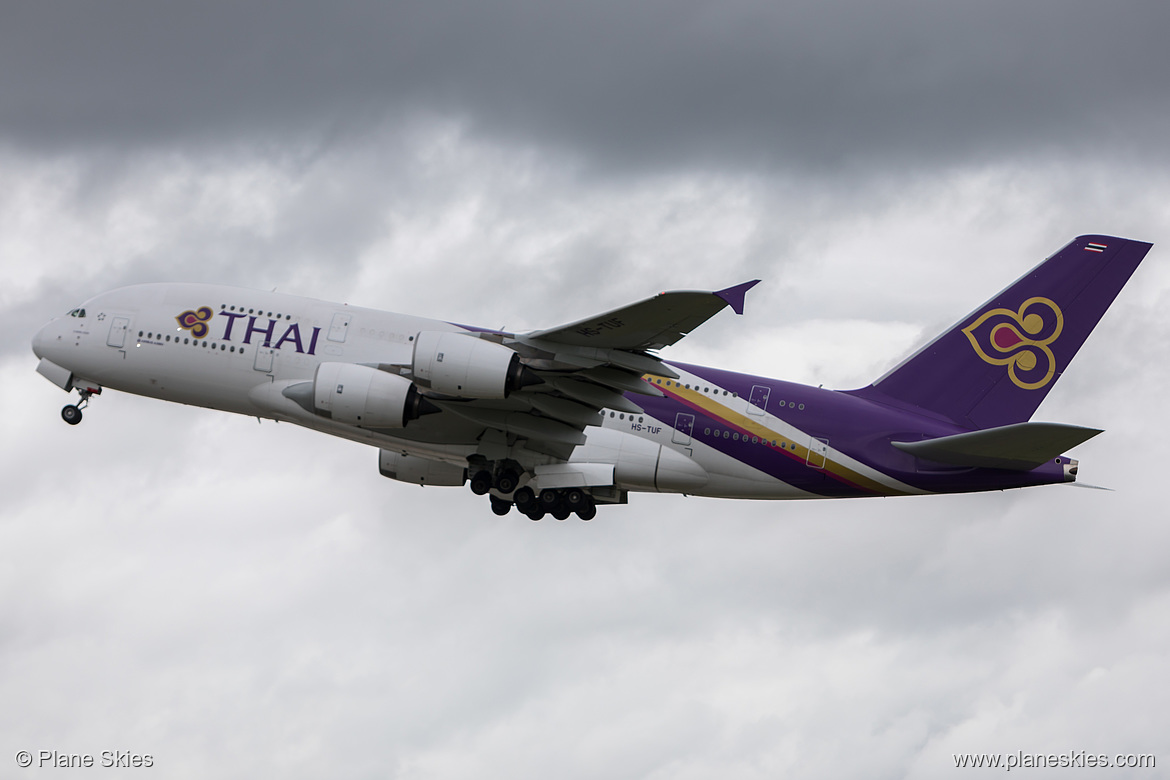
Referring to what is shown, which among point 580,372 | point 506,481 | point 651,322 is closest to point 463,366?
point 580,372

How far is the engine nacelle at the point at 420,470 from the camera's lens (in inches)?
1677

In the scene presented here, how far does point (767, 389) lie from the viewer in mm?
38812

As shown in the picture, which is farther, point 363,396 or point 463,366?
point 363,396

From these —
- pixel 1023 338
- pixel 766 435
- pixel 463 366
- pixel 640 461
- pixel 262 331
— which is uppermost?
pixel 262 331

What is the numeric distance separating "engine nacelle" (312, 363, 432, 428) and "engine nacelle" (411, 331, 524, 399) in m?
1.50

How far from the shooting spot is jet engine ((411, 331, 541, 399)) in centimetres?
3397

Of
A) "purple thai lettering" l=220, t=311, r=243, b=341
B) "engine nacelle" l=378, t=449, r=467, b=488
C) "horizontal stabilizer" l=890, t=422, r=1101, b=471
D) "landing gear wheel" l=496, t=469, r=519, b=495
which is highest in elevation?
"purple thai lettering" l=220, t=311, r=243, b=341

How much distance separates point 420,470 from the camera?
4284 centimetres

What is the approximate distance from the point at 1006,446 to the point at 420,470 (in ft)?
61.7

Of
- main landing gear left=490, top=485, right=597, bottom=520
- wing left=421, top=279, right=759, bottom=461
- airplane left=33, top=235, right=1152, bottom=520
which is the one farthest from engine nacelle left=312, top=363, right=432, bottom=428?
main landing gear left=490, top=485, right=597, bottom=520

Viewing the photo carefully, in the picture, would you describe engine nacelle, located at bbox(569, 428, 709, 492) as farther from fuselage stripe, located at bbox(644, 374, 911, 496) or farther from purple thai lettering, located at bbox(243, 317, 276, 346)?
purple thai lettering, located at bbox(243, 317, 276, 346)

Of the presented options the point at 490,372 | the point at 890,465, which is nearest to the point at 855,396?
the point at 890,465

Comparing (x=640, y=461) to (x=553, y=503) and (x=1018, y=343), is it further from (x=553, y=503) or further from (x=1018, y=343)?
(x=1018, y=343)

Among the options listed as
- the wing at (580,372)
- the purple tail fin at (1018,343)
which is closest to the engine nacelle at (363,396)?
the wing at (580,372)
